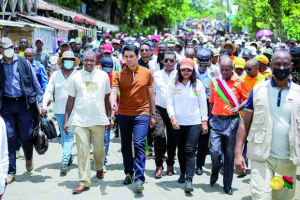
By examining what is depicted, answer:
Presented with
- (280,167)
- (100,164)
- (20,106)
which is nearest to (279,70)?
(280,167)

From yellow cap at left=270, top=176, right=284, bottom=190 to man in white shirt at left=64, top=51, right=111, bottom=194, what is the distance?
3086 mm

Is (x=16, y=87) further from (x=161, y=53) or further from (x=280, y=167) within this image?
(x=280, y=167)

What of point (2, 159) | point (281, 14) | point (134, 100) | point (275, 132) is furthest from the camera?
point (281, 14)

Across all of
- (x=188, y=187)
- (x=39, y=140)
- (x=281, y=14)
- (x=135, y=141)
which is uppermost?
(x=281, y=14)

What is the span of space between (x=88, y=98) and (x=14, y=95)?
113 centimetres

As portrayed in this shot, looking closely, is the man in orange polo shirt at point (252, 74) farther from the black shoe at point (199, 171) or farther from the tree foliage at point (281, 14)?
the tree foliage at point (281, 14)

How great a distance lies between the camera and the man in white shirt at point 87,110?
7.37 meters

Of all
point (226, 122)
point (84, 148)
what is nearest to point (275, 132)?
point (226, 122)

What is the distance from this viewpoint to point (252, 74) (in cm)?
846

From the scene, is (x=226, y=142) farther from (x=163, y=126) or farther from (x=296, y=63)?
(x=296, y=63)

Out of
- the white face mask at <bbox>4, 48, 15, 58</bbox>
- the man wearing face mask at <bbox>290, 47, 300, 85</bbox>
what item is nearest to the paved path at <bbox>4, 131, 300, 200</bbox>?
the man wearing face mask at <bbox>290, 47, 300, 85</bbox>

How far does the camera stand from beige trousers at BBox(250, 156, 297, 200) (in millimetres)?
5059

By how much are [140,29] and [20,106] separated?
4015 cm

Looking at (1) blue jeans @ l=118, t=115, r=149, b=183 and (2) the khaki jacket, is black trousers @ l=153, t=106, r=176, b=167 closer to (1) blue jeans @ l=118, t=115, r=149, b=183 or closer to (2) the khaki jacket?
(1) blue jeans @ l=118, t=115, r=149, b=183
